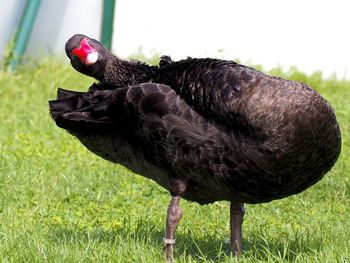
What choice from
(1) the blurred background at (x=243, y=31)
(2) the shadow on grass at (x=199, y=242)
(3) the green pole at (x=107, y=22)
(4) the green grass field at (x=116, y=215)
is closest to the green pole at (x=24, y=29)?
(1) the blurred background at (x=243, y=31)

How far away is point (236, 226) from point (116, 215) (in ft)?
4.40

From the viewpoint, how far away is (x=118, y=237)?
5957mm

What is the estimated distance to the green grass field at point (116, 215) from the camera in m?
5.66

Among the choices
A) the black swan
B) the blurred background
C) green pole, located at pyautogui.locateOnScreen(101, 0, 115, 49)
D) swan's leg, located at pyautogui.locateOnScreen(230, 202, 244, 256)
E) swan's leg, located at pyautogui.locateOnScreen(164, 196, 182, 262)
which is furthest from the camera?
green pole, located at pyautogui.locateOnScreen(101, 0, 115, 49)

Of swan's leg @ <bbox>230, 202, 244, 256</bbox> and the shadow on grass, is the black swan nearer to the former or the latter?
swan's leg @ <bbox>230, 202, 244, 256</bbox>

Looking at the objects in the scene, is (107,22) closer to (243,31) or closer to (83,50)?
(243,31)

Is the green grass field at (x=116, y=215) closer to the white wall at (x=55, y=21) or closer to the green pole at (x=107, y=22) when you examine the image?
the green pole at (x=107, y=22)

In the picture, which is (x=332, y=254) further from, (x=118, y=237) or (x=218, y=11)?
(x=218, y=11)

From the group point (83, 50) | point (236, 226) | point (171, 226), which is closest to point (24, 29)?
point (83, 50)

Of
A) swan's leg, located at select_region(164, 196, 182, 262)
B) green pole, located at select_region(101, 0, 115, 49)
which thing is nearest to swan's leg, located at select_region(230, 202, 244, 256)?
swan's leg, located at select_region(164, 196, 182, 262)

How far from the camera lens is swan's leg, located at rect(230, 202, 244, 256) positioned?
19.2ft

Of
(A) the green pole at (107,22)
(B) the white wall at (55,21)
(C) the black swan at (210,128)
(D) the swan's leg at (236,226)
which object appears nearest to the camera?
(C) the black swan at (210,128)

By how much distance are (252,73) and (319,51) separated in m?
6.49

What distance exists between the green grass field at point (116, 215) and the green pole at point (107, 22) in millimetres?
2364
